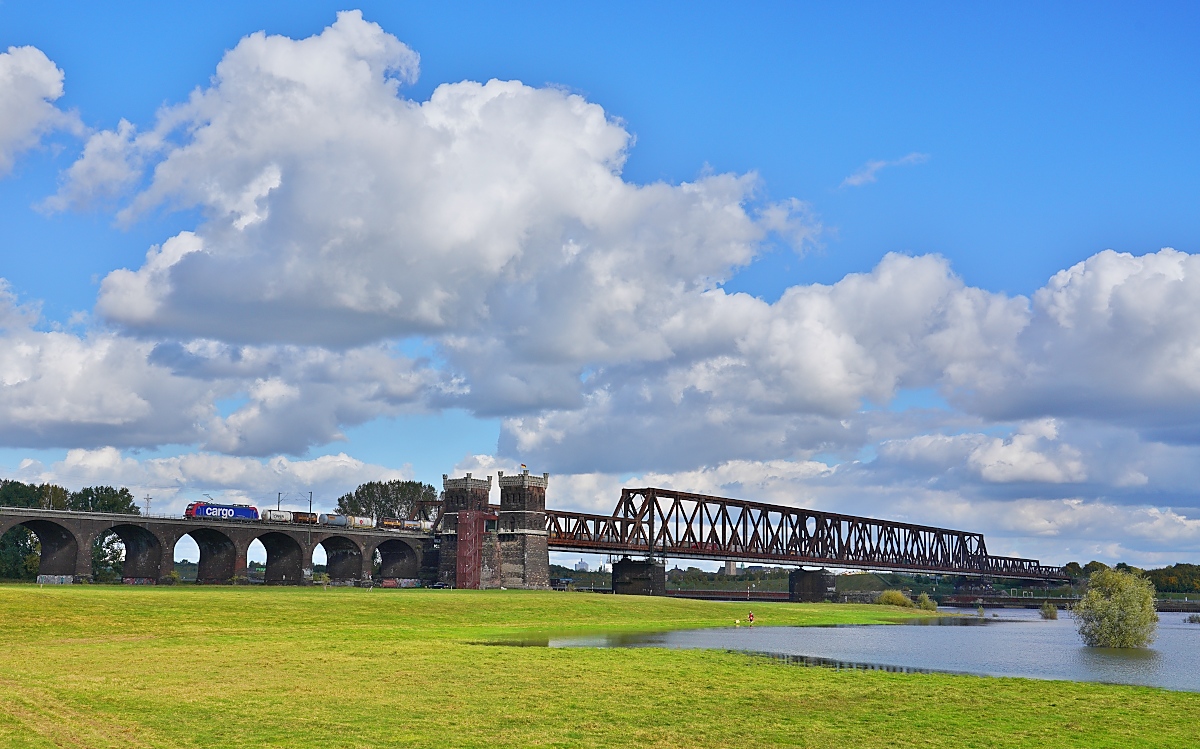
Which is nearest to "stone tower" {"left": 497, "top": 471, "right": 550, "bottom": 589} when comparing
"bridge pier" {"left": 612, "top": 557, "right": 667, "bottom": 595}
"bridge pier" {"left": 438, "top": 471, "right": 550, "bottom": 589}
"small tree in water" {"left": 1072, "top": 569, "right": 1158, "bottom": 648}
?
"bridge pier" {"left": 438, "top": 471, "right": 550, "bottom": 589}

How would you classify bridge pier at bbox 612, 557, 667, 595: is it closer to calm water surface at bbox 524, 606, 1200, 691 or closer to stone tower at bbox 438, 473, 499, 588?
stone tower at bbox 438, 473, 499, 588

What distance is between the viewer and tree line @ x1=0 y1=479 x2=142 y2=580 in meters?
152

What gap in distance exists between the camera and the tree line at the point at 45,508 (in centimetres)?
15238

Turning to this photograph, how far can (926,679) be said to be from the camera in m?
48.5

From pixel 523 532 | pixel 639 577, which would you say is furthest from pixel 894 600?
pixel 523 532

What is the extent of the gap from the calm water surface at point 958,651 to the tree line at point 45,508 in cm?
10049

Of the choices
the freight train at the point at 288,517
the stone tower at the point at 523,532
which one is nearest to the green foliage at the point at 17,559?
the freight train at the point at 288,517

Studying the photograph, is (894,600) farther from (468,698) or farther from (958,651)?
(468,698)

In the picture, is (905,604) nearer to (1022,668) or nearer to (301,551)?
(301,551)

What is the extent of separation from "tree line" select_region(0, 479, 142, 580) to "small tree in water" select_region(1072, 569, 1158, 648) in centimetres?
12367

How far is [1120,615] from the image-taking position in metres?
80.1

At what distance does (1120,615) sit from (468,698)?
Answer: 2472 inches

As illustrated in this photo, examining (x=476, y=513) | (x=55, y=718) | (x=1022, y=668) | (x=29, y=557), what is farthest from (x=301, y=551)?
(x=55, y=718)

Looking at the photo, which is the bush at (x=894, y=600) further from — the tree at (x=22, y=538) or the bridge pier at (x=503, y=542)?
the tree at (x=22, y=538)
